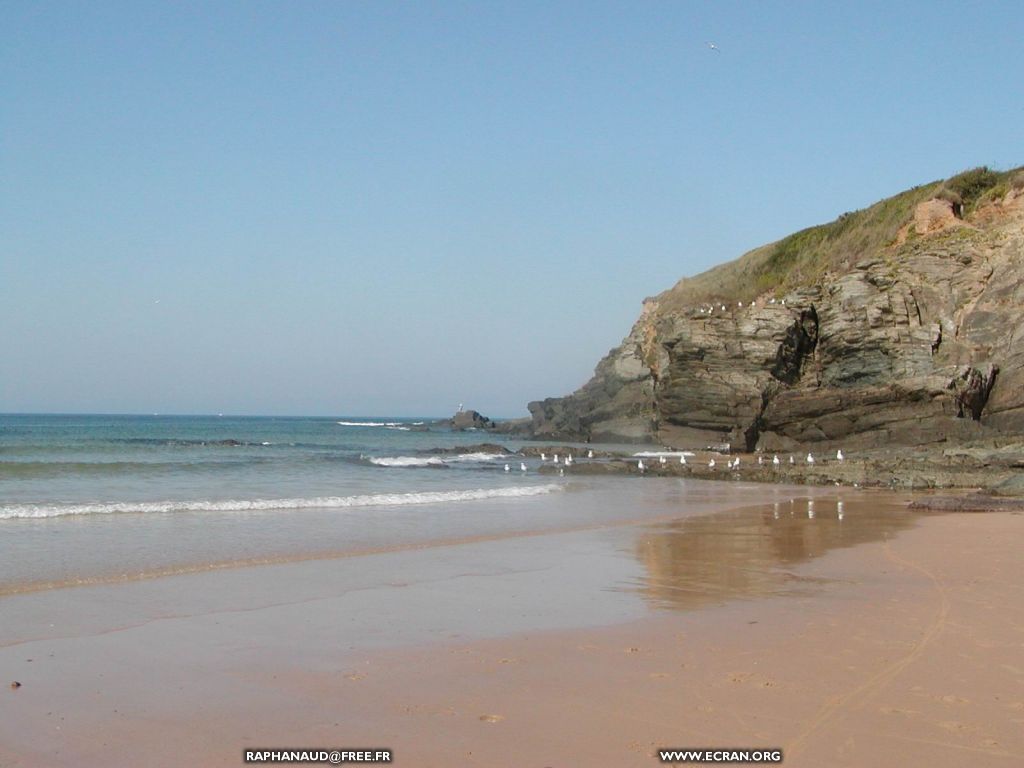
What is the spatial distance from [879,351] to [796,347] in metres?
6.17

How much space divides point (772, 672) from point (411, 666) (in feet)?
9.70

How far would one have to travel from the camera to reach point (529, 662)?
24.0 ft

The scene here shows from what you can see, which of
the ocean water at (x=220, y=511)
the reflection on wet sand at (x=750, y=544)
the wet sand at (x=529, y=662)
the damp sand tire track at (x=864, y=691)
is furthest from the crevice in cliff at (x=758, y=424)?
the damp sand tire track at (x=864, y=691)

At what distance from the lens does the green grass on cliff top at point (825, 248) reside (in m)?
46.7

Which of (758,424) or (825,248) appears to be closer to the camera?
(758,424)

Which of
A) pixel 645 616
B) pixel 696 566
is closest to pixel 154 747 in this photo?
pixel 645 616

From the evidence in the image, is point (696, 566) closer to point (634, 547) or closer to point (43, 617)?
point (634, 547)

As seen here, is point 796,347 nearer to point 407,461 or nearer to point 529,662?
point 407,461

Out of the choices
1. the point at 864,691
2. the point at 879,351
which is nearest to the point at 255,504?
the point at 864,691

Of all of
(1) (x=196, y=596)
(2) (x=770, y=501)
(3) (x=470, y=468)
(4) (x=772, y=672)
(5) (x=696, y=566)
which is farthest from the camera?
(3) (x=470, y=468)

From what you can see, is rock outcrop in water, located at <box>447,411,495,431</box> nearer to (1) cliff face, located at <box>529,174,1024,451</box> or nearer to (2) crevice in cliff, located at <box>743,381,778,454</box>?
(1) cliff face, located at <box>529,174,1024,451</box>

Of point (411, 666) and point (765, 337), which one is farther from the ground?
point (765, 337)

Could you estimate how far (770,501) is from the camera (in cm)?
2342

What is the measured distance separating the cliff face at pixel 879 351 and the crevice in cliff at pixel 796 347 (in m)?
0.06
